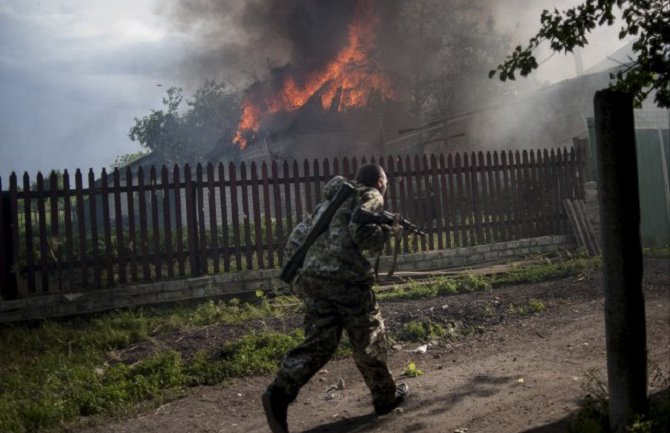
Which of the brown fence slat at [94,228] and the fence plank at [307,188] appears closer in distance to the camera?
Answer: the brown fence slat at [94,228]

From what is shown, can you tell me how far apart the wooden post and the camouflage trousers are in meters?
1.56

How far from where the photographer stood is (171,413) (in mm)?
4641

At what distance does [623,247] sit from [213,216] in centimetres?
700

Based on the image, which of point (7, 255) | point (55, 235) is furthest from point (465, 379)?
point (7, 255)

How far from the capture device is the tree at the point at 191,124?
33.2 m

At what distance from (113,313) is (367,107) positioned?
1605 cm

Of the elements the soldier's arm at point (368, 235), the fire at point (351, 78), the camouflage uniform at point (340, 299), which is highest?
the fire at point (351, 78)

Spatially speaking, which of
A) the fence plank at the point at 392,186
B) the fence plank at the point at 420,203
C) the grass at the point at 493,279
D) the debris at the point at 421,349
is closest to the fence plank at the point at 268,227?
the grass at the point at 493,279

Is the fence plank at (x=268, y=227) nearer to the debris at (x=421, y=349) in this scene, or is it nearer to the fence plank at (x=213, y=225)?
the fence plank at (x=213, y=225)

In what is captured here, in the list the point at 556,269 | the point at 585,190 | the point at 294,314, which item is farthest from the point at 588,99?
the point at 294,314

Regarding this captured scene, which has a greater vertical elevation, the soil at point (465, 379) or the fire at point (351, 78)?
the fire at point (351, 78)

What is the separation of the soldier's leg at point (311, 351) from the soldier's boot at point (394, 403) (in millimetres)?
581

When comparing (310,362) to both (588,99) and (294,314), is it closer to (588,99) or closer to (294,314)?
(294,314)

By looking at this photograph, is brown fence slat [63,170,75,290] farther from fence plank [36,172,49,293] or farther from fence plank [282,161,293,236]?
fence plank [282,161,293,236]
